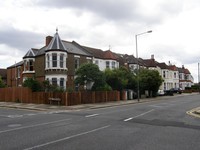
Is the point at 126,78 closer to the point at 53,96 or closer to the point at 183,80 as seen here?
the point at 53,96

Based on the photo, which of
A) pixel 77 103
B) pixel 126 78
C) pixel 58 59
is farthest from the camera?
pixel 126 78

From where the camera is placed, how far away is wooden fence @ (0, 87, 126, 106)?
90.9ft

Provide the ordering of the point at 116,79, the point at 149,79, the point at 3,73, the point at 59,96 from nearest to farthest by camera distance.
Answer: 1. the point at 59,96
2. the point at 116,79
3. the point at 149,79
4. the point at 3,73

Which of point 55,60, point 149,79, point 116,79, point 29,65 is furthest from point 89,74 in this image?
point 149,79

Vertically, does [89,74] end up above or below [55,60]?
below

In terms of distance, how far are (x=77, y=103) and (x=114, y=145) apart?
20.2 metres

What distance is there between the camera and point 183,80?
92062mm

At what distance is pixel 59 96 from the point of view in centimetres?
2786

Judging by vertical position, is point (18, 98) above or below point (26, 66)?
below

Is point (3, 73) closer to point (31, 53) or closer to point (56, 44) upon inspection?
point (31, 53)

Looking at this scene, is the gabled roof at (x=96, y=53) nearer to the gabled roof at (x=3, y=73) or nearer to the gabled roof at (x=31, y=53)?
the gabled roof at (x=31, y=53)

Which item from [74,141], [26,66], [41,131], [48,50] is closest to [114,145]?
[74,141]

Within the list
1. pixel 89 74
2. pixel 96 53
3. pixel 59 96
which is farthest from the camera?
pixel 96 53

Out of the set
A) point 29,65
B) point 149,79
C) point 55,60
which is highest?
point 55,60
